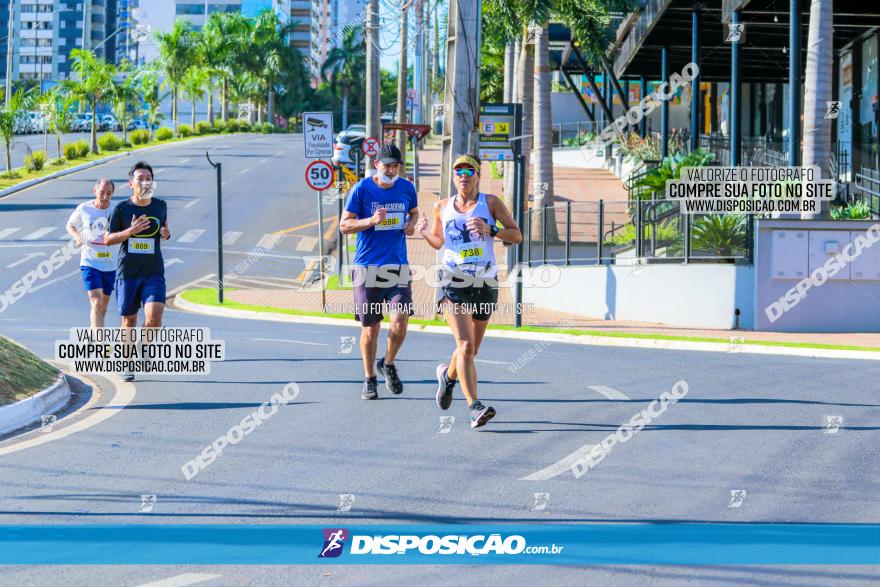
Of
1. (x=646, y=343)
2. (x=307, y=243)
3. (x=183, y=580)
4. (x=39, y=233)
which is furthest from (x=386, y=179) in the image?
(x=39, y=233)

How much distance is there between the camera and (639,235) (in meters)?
22.8

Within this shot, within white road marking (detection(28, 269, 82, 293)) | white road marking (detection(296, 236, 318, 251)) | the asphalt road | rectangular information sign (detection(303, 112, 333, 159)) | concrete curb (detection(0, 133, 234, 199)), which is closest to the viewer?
the asphalt road

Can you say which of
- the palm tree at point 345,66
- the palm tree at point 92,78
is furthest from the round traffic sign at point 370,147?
the palm tree at point 345,66

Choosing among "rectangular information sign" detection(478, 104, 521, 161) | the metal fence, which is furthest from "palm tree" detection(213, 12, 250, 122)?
"rectangular information sign" detection(478, 104, 521, 161)

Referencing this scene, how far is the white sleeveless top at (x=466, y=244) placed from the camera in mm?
9797

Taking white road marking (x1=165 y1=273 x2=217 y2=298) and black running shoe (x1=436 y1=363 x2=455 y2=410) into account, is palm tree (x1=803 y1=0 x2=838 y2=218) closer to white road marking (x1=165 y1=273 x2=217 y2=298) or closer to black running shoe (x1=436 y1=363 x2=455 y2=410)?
black running shoe (x1=436 y1=363 x2=455 y2=410)

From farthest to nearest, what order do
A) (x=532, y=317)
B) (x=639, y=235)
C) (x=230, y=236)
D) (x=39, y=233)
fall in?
(x=230, y=236) < (x=39, y=233) < (x=532, y=317) < (x=639, y=235)

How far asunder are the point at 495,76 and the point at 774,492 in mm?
66573

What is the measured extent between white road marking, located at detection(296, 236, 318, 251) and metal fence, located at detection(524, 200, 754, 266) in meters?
12.1

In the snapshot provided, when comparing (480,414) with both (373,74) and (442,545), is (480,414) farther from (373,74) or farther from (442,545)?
(373,74)

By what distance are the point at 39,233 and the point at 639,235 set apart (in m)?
21.9

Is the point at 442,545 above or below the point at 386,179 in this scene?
below

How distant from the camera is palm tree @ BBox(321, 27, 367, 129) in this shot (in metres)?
139

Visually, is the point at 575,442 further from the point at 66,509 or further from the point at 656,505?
the point at 66,509
